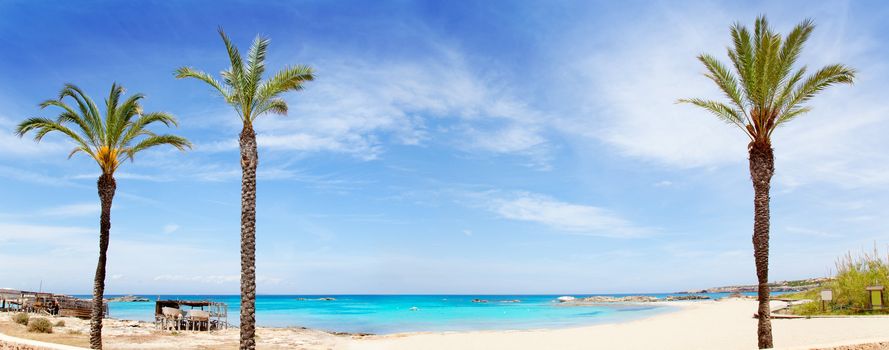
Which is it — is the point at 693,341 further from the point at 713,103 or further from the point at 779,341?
the point at 713,103

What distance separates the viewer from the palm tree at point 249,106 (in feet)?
50.9

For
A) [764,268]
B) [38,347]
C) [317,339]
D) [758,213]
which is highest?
[758,213]

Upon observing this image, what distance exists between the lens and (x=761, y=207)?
17281mm

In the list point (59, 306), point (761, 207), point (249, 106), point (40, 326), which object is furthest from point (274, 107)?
point (59, 306)

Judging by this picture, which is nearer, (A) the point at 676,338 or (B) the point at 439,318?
(A) the point at 676,338

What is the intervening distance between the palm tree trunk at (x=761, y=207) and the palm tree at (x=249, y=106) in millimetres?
13524

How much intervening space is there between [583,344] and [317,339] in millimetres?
15202

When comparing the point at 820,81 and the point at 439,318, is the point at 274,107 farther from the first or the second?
the point at 439,318

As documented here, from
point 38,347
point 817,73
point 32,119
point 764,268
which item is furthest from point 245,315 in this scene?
point 817,73

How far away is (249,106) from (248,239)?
3.89 metres

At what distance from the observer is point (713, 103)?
18266mm

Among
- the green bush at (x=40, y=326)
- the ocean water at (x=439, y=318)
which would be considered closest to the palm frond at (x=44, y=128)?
the green bush at (x=40, y=326)

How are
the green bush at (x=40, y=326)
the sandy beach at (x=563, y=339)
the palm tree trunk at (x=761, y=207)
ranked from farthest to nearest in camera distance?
the green bush at (x=40, y=326)
the sandy beach at (x=563, y=339)
the palm tree trunk at (x=761, y=207)

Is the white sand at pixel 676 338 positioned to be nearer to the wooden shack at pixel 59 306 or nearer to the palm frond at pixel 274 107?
the palm frond at pixel 274 107
